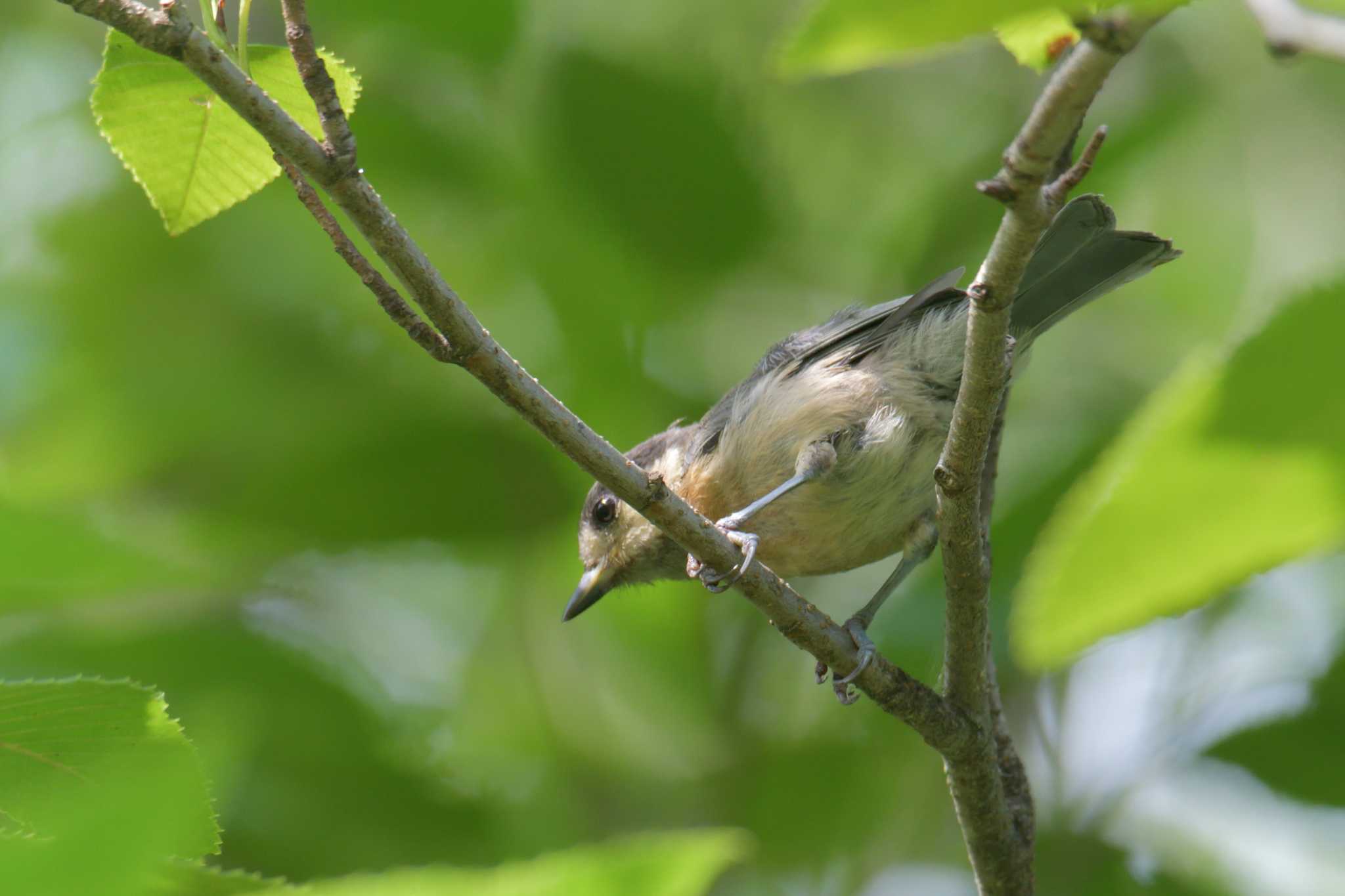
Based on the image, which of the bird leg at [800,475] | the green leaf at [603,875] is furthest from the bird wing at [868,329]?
the green leaf at [603,875]

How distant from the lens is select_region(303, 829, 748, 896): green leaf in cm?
97

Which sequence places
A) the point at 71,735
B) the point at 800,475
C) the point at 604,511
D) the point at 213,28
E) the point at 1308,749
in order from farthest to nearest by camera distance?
the point at 604,511 → the point at 800,475 → the point at 1308,749 → the point at 213,28 → the point at 71,735

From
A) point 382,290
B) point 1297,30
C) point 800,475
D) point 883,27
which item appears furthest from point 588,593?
point 883,27

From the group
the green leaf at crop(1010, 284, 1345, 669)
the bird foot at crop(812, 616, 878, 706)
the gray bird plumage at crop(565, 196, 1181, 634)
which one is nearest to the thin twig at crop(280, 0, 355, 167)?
the green leaf at crop(1010, 284, 1345, 669)

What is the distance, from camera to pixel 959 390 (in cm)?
237

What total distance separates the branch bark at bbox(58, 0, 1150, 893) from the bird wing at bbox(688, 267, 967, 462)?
84 centimetres

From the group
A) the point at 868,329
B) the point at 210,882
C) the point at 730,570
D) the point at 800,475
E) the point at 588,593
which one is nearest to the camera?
the point at 210,882

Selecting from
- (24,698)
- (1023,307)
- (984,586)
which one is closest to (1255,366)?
(24,698)

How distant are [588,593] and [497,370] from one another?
2.33 m

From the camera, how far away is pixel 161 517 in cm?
426

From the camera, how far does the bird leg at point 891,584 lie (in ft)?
12.5

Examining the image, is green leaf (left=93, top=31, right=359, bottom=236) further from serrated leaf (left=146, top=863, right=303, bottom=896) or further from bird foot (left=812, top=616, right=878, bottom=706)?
bird foot (left=812, top=616, right=878, bottom=706)

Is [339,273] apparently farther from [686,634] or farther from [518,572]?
[686,634]

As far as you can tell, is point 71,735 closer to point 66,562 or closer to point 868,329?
point 66,562
